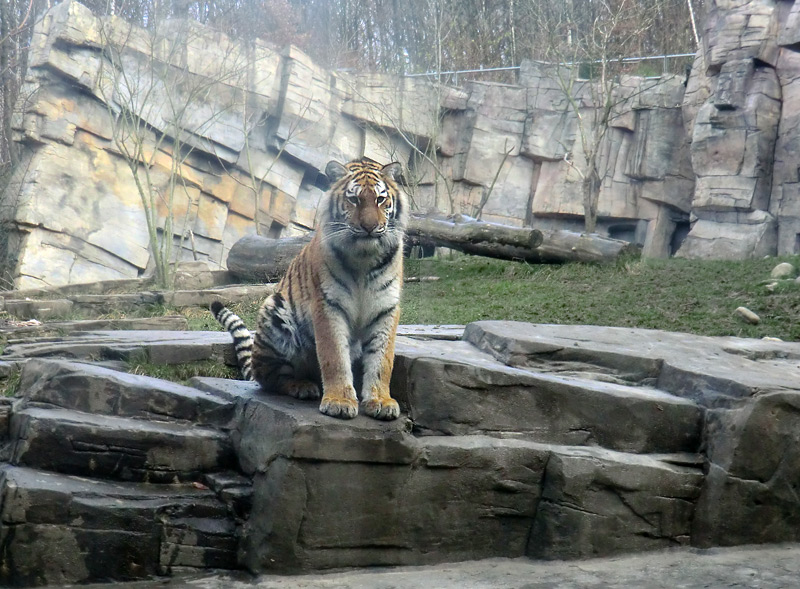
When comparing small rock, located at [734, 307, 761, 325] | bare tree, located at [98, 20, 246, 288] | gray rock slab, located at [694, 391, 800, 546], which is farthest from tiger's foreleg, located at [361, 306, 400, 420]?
bare tree, located at [98, 20, 246, 288]

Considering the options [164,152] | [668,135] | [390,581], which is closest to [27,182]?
[164,152]

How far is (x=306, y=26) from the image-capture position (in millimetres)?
16469

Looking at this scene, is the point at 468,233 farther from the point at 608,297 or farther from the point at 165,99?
the point at 165,99

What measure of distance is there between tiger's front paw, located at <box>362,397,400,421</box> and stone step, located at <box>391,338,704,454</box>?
0.34 metres

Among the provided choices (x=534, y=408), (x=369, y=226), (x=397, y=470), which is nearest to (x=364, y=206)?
(x=369, y=226)

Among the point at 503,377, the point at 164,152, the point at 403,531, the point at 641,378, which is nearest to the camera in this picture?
the point at 403,531

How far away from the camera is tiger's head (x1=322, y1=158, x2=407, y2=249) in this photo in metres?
4.20

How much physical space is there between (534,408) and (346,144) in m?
13.5

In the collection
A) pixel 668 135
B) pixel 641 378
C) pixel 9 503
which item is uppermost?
pixel 668 135

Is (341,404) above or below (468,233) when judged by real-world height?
below

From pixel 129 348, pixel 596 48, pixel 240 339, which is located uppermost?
pixel 596 48

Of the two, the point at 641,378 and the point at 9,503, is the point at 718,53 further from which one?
the point at 9,503

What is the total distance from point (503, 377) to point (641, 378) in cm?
111

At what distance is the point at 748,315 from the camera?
25.8 feet
